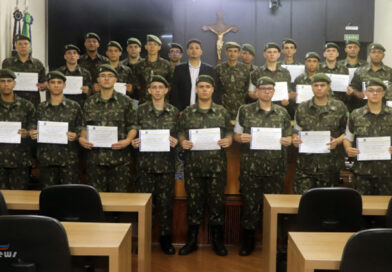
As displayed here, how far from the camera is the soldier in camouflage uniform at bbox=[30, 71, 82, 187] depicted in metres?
4.29

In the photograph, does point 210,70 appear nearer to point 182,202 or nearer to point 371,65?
point 182,202

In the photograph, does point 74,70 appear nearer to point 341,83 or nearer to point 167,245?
point 167,245

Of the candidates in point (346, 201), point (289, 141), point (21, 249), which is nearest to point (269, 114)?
point (289, 141)

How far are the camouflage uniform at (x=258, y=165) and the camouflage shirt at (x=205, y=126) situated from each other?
21cm

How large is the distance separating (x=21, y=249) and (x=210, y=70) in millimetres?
3541

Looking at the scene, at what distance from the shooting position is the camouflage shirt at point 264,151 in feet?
13.8

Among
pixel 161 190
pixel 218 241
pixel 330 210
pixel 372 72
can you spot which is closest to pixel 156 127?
pixel 161 190

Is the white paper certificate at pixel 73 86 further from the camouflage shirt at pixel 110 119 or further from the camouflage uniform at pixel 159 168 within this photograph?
the camouflage uniform at pixel 159 168

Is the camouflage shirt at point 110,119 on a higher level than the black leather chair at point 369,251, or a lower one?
higher

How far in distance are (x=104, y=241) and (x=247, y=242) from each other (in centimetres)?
241

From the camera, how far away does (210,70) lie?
5082 mm

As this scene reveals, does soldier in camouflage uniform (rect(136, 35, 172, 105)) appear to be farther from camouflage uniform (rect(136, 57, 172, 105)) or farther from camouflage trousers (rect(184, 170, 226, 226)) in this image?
camouflage trousers (rect(184, 170, 226, 226))

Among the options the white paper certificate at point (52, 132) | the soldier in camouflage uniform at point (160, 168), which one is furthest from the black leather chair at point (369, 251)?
the white paper certificate at point (52, 132)

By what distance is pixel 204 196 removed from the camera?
14.3ft
